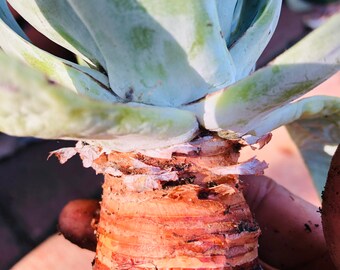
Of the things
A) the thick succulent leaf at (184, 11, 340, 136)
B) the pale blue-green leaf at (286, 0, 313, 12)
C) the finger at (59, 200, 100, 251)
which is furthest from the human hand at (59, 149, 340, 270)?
the pale blue-green leaf at (286, 0, 313, 12)

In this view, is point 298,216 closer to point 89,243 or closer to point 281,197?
point 281,197

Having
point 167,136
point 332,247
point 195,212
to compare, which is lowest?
point 332,247

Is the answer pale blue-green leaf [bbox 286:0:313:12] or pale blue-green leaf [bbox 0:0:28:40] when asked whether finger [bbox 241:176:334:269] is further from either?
pale blue-green leaf [bbox 286:0:313:12]

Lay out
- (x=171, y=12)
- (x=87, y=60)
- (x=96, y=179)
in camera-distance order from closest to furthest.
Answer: (x=171, y=12), (x=87, y=60), (x=96, y=179)

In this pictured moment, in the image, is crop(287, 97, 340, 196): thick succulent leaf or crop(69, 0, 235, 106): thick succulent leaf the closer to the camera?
crop(69, 0, 235, 106): thick succulent leaf

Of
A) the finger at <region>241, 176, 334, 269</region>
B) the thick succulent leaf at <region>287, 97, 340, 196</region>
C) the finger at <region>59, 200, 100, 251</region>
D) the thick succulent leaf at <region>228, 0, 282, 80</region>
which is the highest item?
the thick succulent leaf at <region>228, 0, 282, 80</region>

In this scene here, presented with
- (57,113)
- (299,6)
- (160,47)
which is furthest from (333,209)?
(299,6)

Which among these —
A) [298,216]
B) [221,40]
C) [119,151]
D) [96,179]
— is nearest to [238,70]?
[221,40]
